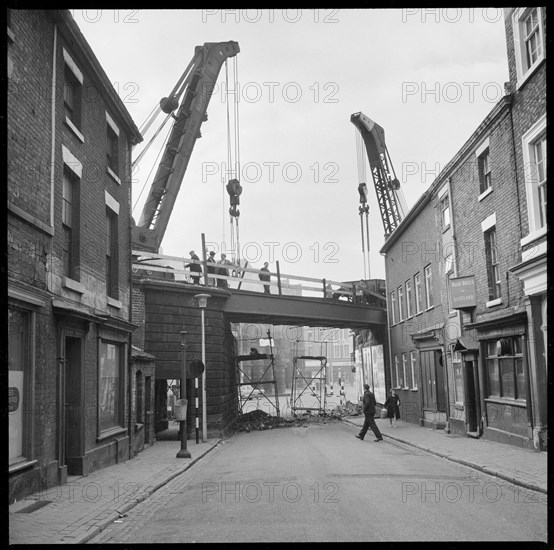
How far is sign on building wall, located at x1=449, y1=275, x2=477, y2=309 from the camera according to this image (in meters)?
18.9

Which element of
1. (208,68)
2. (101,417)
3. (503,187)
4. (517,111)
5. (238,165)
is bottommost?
(101,417)

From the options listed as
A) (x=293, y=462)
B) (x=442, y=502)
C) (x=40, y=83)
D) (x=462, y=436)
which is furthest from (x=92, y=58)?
(x=462, y=436)

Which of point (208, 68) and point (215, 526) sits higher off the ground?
point (208, 68)

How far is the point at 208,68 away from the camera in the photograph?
22953mm

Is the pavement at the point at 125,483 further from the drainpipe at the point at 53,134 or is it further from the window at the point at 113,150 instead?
the window at the point at 113,150

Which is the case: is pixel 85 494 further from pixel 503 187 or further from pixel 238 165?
pixel 238 165

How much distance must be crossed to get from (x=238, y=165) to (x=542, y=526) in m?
19.1

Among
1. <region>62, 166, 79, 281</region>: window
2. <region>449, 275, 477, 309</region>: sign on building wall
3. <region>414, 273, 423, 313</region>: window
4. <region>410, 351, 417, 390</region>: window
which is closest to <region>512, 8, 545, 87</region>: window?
<region>449, 275, 477, 309</region>: sign on building wall

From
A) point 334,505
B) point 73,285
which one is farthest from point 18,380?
point 334,505

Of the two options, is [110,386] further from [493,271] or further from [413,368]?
[413,368]

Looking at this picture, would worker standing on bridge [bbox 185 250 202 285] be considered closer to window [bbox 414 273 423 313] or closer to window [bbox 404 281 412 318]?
window [bbox 414 273 423 313]

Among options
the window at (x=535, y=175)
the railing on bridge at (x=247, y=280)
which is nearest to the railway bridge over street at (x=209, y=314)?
the railing on bridge at (x=247, y=280)

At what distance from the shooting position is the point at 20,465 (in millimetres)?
9875

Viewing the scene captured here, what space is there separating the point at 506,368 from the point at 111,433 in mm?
9908
